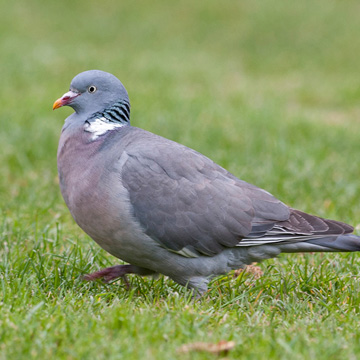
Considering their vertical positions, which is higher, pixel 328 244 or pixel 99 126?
pixel 99 126

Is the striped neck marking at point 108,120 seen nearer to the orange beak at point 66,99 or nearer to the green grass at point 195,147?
the orange beak at point 66,99

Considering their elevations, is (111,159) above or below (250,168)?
above

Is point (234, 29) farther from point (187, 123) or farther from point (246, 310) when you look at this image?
point (246, 310)

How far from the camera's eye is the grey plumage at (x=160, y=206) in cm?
369

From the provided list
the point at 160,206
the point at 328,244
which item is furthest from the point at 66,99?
the point at 328,244

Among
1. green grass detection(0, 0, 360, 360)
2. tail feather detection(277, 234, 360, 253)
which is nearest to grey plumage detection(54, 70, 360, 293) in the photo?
tail feather detection(277, 234, 360, 253)

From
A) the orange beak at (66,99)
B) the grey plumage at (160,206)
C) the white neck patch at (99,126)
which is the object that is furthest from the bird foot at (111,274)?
the orange beak at (66,99)

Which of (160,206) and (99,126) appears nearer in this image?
(160,206)

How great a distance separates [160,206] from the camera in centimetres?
374

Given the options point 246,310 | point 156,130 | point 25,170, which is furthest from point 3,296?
point 156,130

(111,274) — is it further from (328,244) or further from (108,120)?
(328,244)

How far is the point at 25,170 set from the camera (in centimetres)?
647

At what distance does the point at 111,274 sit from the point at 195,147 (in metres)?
3.55

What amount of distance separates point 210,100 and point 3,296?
674 cm
